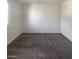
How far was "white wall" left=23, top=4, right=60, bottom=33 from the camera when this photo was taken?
9.44 metres

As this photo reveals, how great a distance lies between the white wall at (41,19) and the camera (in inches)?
372

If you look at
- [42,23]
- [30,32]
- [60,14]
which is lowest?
[30,32]

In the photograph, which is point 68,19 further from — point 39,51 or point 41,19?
point 41,19

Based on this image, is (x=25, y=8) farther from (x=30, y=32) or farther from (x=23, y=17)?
(x=30, y=32)

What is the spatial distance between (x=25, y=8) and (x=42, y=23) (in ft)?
6.36

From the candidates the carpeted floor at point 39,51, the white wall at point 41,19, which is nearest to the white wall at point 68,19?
the carpeted floor at point 39,51

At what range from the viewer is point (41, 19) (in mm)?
9508

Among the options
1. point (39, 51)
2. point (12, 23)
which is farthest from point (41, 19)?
point (39, 51)
